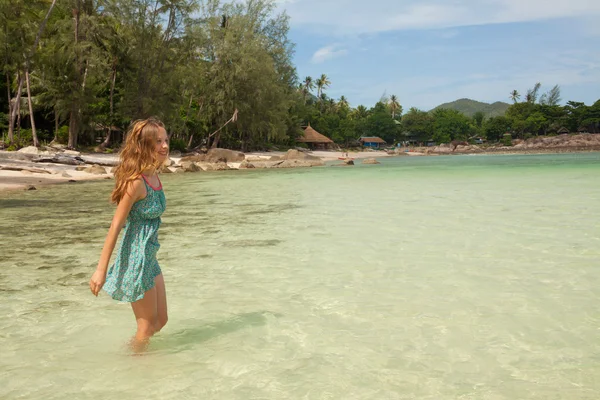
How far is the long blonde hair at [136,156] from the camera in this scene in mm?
2908

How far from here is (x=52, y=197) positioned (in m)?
14.4

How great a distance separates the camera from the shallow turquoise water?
10.0 feet

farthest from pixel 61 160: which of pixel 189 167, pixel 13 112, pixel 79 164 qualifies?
pixel 189 167

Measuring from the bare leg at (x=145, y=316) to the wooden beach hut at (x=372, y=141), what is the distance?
90.8 m

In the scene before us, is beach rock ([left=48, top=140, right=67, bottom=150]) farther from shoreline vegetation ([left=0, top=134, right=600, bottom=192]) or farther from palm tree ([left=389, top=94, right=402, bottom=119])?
palm tree ([left=389, top=94, right=402, bottom=119])

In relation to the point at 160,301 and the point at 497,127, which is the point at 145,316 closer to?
the point at 160,301

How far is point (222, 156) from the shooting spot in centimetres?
3684

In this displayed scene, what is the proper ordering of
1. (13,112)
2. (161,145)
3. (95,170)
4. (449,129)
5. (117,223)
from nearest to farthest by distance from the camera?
(117,223) < (161,145) < (95,170) < (13,112) < (449,129)

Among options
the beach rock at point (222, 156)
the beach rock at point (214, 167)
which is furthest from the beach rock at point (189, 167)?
the beach rock at point (222, 156)

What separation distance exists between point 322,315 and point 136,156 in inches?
86.0

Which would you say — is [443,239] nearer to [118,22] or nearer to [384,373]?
[384,373]

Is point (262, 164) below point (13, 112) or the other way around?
below

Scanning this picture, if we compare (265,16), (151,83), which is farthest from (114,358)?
(265,16)

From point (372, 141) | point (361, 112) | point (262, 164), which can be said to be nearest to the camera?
point (262, 164)
